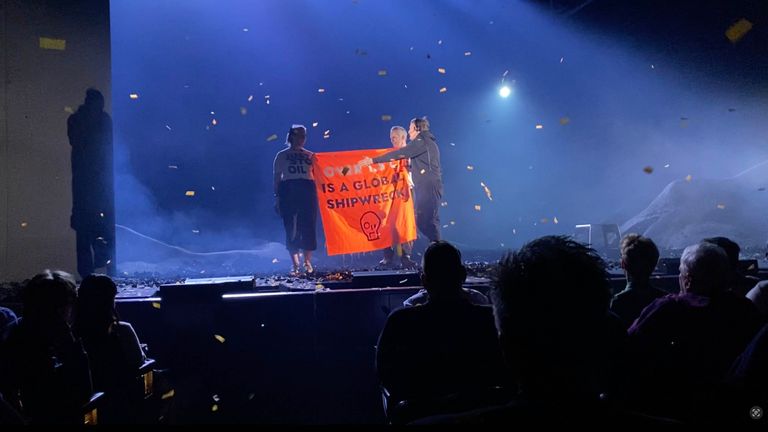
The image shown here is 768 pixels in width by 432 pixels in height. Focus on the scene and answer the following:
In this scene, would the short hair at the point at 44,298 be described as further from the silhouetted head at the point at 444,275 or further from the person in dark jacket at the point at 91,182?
the person in dark jacket at the point at 91,182

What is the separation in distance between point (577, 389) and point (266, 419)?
3.67 metres

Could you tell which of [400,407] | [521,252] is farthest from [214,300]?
[521,252]

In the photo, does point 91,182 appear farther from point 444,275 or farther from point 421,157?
point 444,275

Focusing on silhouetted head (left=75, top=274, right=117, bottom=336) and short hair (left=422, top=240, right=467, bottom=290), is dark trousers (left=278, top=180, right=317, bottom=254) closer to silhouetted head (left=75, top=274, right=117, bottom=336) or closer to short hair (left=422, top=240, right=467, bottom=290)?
silhouetted head (left=75, top=274, right=117, bottom=336)

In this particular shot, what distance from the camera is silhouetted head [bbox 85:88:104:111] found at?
651cm

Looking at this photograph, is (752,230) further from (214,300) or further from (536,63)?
(214,300)

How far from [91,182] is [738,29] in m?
10.3

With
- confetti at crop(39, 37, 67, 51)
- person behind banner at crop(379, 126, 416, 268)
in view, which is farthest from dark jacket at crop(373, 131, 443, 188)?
confetti at crop(39, 37, 67, 51)

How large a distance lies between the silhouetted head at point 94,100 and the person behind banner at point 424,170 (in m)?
3.46

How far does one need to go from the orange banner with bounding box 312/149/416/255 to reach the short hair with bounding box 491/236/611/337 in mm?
6673

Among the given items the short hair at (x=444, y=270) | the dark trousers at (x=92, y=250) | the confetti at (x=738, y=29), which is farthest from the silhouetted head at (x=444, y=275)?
the confetti at (x=738, y=29)

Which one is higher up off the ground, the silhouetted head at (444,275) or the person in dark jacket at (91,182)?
the person in dark jacket at (91,182)

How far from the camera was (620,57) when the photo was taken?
11766mm

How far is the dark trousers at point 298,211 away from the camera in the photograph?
297 inches
